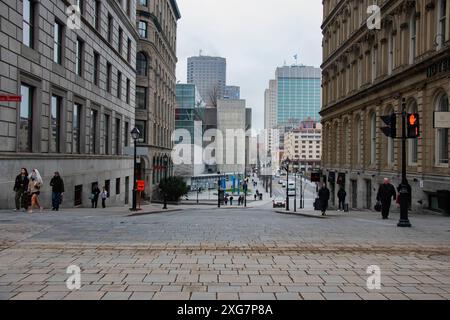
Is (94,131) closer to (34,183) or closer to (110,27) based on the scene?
(110,27)

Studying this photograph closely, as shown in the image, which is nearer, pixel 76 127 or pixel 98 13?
pixel 76 127

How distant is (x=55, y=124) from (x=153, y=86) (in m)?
34.8

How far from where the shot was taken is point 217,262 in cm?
771

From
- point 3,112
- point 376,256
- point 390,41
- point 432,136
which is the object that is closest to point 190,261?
point 376,256

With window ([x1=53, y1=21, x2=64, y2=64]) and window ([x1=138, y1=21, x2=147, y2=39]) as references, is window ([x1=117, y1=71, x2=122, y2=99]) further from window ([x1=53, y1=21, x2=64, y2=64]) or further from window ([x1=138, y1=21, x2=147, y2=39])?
window ([x1=138, y1=21, x2=147, y2=39])

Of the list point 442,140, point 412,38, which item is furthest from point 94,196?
point 412,38

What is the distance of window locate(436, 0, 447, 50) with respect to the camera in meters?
22.0

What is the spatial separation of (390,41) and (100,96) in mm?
21043

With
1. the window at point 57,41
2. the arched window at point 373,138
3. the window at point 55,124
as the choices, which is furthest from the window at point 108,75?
the arched window at point 373,138

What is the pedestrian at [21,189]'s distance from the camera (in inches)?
646

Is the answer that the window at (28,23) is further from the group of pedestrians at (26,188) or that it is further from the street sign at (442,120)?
the street sign at (442,120)

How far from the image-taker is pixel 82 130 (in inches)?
1065

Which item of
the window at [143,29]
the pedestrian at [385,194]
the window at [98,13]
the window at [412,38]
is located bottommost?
the pedestrian at [385,194]

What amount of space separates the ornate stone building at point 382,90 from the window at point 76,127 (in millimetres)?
18836
